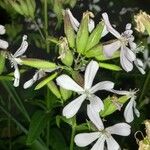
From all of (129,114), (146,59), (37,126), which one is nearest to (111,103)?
(129,114)

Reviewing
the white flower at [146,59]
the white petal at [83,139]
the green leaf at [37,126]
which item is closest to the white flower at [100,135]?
the white petal at [83,139]

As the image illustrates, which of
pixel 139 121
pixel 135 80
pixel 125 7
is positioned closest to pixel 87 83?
pixel 139 121

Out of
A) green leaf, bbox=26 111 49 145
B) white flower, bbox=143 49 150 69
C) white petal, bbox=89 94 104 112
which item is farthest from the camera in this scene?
white flower, bbox=143 49 150 69

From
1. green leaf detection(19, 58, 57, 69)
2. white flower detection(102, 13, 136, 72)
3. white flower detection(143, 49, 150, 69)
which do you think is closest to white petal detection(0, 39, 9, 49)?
green leaf detection(19, 58, 57, 69)

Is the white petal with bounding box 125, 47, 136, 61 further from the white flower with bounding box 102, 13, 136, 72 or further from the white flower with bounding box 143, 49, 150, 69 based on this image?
the white flower with bounding box 143, 49, 150, 69

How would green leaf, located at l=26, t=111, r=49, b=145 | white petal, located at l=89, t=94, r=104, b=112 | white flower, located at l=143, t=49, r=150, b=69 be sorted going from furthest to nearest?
white flower, located at l=143, t=49, r=150, b=69 → green leaf, located at l=26, t=111, r=49, b=145 → white petal, located at l=89, t=94, r=104, b=112

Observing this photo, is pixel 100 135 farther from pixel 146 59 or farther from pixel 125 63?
pixel 146 59
